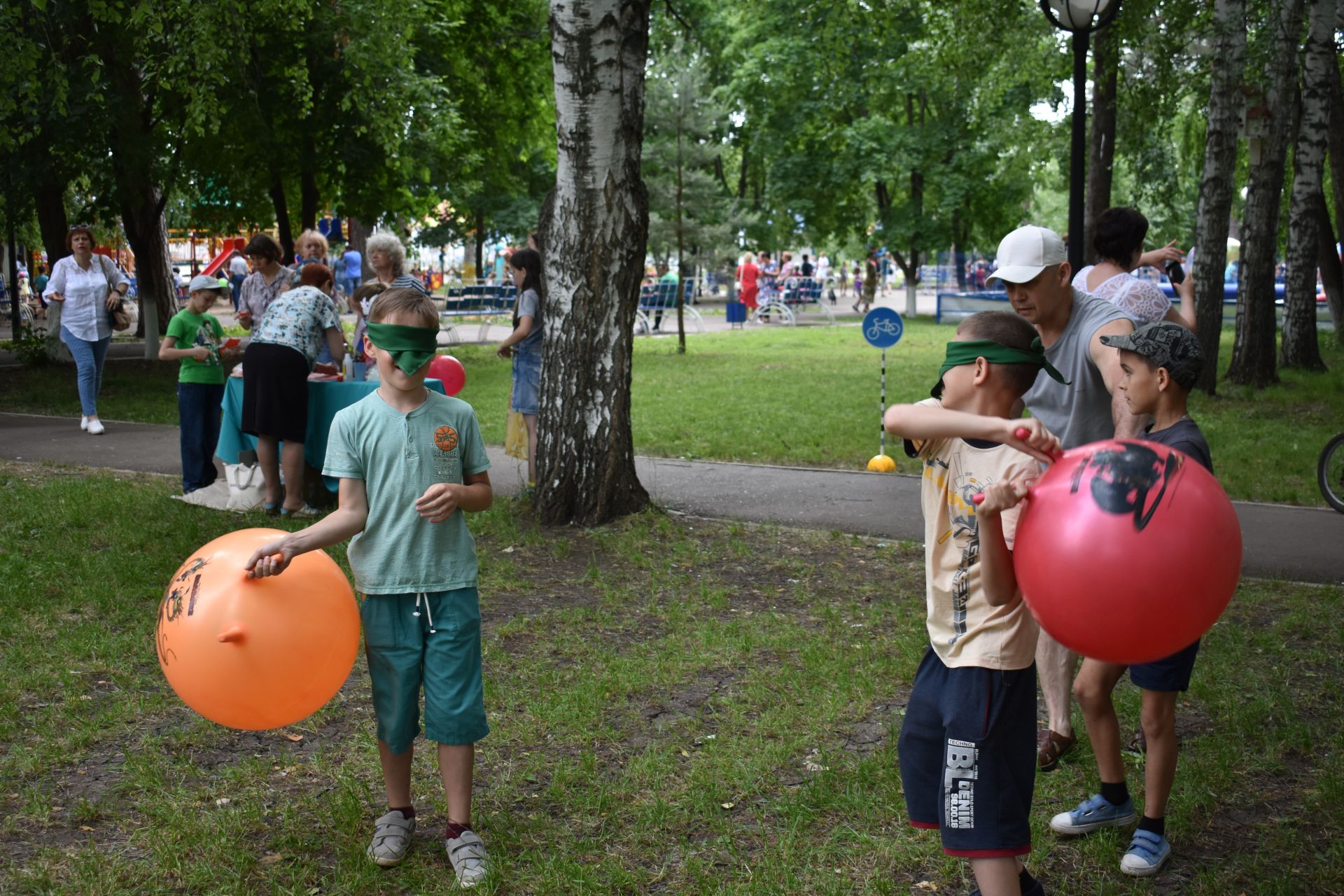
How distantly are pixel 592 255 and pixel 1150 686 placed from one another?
513 centimetres

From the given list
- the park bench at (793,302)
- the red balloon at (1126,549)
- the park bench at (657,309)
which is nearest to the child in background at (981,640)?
the red balloon at (1126,549)

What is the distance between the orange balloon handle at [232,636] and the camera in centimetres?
329

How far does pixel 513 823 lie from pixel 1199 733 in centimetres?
276

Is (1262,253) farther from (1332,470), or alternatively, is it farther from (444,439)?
(444,439)

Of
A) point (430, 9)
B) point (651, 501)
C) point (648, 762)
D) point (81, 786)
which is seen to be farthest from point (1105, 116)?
point (81, 786)

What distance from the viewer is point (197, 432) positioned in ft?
30.5

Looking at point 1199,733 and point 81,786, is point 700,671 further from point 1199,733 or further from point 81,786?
point 81,786

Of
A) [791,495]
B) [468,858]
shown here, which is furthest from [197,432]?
[468,858]

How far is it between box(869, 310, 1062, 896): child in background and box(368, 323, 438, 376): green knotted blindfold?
1.50 m

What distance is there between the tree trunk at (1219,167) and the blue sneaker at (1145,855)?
12100 millimetres

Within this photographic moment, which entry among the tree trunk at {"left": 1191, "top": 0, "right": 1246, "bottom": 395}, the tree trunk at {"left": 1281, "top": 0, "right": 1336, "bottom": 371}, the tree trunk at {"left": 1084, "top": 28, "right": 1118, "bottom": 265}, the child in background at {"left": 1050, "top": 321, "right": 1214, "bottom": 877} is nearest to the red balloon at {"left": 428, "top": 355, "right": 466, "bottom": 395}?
the child in background at {"left": 1050, "top": 321, "right": 1214, "bottom": 877}

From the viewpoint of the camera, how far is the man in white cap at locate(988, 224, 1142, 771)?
13.1ft

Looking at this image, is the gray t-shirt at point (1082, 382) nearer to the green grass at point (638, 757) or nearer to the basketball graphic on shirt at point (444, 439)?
the green grass at point (638, 757)

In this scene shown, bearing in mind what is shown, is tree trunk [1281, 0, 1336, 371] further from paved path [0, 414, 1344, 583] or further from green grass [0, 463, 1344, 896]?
green grass [0, 463, 1344, 896]
